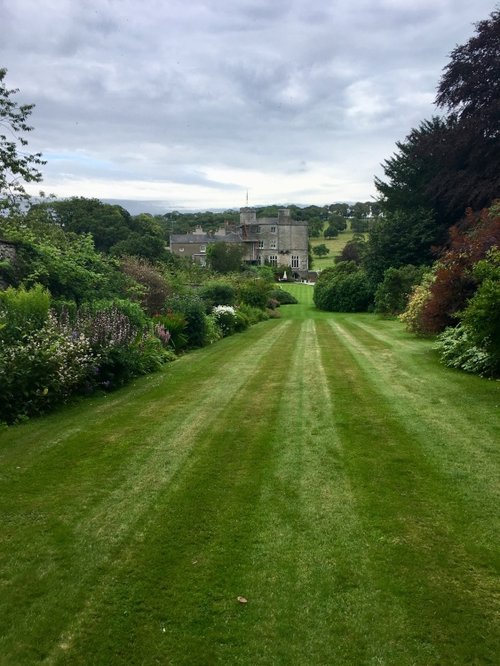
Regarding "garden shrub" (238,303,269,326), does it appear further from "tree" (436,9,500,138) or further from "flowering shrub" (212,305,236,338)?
"tree" (436,9,500,138)

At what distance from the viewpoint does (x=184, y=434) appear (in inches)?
223

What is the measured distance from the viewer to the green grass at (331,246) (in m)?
81.5

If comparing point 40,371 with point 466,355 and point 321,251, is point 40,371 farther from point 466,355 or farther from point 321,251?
point 321,251

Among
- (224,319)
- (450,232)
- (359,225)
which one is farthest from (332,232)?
(450,232)

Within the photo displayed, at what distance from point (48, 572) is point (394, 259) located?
92.1 feet

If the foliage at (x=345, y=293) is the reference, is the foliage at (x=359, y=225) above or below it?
above

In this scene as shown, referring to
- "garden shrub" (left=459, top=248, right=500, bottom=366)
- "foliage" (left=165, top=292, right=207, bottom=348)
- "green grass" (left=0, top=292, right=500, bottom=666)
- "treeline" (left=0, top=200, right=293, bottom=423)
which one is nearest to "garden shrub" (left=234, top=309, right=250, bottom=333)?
"treeline" (left=0, top=200, right=293, bottom=423)

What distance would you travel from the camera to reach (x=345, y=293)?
3281 centimetres

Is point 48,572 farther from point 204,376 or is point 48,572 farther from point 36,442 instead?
point 204,376

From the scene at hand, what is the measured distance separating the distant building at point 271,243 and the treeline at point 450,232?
33.7 m

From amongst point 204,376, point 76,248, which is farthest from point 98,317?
point 76,248

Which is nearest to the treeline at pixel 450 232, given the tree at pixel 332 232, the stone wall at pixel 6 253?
the stone wall at pixel 6 253

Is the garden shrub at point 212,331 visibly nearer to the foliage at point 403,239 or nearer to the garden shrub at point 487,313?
the garden shrub at point 487,313

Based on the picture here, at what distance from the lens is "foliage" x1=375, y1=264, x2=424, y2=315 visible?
23.3m
